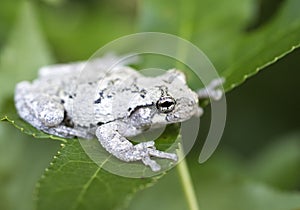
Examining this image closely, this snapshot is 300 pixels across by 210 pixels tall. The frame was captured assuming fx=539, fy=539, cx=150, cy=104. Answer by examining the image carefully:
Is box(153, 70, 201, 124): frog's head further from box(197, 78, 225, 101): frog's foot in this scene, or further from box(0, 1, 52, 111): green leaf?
box(0, 1, 52, 111): green leaf

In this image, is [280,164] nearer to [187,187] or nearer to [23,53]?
[187,187]

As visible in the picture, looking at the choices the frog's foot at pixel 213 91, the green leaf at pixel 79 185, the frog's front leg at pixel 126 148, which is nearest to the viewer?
the green leaf at pixel 79 185

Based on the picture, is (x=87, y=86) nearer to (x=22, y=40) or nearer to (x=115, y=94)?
(x=115, y=94)

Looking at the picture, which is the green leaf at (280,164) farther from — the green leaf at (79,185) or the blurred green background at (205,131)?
the green leaf at (79,185)

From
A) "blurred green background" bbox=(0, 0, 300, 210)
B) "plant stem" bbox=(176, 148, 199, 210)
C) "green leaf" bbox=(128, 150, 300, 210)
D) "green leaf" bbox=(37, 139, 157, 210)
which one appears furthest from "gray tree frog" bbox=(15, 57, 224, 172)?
"green leaf" bbox=(128, 150, 300, 210)

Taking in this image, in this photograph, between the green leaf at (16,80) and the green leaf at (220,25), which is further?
the green leaf at (16,80)

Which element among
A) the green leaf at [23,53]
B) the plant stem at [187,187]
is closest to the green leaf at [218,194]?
the plant stem at [187,187]

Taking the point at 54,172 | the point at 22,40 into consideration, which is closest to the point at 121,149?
the point at 54,172
